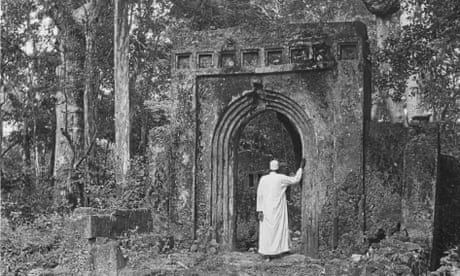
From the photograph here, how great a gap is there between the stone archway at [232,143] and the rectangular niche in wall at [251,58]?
45cm

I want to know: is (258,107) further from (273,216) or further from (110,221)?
(110,221)

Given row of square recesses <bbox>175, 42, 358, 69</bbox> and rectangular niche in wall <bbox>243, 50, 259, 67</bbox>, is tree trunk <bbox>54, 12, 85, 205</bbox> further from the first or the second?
rectangular niche in wall <bbox>243, 50, 259, 67</bbox>

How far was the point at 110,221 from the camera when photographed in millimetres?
10508

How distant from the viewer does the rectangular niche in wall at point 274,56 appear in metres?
10.9

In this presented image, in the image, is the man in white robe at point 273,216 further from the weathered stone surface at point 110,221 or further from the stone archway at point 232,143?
the weathered stone surface at point 110,221

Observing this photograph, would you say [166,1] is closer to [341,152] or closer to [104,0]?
[104,0]

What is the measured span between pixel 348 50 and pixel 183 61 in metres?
2.89

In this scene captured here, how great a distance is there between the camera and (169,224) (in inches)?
443

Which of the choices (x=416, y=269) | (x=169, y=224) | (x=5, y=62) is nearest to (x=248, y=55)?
(x=169, y=224)

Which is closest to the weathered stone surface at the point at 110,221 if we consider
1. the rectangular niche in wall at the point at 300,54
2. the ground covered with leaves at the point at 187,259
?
the ground covered with leaves at the point at 187,259

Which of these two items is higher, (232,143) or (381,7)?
(381,7)

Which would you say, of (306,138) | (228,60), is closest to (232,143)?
(306,138)

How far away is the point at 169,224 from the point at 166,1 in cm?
1163

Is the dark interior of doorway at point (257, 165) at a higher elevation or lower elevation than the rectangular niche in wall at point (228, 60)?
lower
